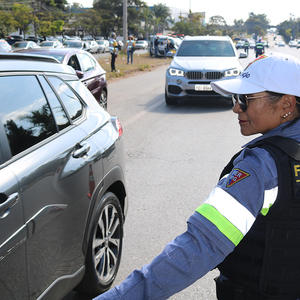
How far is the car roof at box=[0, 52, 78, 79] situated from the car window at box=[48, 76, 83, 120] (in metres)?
0.10

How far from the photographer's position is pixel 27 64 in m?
2.44

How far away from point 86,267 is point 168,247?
156 centimetres

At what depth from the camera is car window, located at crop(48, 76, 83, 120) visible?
8.87ft

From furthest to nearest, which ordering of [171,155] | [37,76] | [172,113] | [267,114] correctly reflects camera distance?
[172,113] < [171,155] < [37,76] < [267,114]

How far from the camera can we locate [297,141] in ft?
4.15

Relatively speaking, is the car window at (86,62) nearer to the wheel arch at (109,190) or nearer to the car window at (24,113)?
the wheel arch at (109,190)

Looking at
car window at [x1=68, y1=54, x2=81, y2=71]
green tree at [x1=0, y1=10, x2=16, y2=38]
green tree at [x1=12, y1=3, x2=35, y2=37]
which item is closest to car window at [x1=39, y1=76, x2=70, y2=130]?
car window at [x1=68, y1=54, x2=81, y2=71]

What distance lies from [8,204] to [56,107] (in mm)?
1031

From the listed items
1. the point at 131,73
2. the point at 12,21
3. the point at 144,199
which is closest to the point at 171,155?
the point at 144,199

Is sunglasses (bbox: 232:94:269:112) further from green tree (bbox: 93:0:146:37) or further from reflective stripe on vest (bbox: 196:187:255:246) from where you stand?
green tree (bbox: 93:0:146:37)

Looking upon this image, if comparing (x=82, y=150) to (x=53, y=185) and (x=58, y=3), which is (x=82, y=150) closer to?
(x=53, y=185)

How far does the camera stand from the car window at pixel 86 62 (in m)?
9.07

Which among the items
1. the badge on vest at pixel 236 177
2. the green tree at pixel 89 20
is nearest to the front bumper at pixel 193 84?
the badge on vest at pixel 236 177

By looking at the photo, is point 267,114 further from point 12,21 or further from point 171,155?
point 12,21
